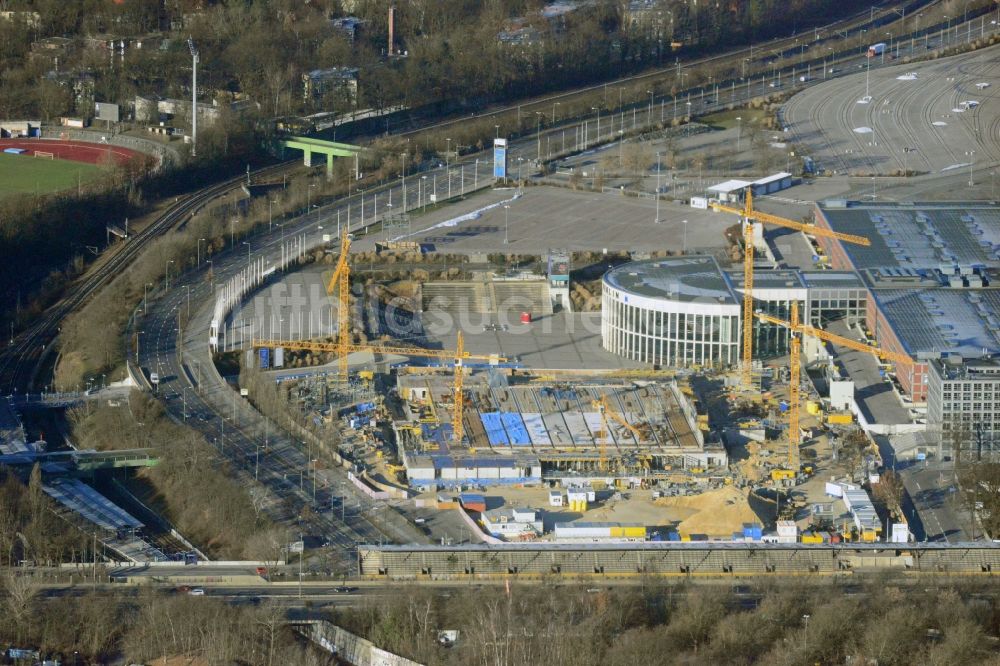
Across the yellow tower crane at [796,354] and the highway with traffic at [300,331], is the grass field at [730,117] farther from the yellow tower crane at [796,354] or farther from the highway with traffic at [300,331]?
the yellow tower crane at [796,354]

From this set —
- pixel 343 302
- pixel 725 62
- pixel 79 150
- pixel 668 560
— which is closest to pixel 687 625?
pixel 668 560

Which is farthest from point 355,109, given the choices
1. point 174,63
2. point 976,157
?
point 976,157

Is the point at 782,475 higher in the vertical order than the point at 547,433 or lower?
lower

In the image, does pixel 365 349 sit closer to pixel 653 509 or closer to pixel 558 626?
pixel 653 509

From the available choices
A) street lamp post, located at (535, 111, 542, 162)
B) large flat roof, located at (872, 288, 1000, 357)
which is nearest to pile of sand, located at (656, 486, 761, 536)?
large flat roof, located at (872, 288, 1000, 357)

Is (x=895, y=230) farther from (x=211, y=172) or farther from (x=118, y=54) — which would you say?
(x=118, y=54)

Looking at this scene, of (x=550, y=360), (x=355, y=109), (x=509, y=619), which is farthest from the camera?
(x=355, y=109)
